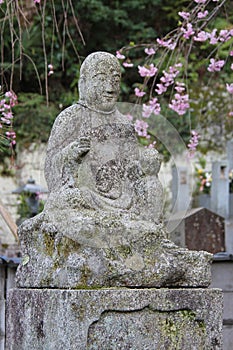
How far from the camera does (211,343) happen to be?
4883mm

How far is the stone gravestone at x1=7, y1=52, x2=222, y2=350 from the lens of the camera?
4656 mm

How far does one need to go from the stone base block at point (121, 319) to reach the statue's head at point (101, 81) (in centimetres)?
129

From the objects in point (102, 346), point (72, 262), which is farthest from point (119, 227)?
point (102, 346)

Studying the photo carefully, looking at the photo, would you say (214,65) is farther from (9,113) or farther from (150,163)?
(150,163)

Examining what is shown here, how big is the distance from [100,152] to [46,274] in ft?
2.89

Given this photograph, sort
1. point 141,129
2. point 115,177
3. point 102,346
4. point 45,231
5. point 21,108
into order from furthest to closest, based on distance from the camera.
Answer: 1. point 21,108
2. point 141,129
3. point 115,177
4. point 45,231
5. point 102,346

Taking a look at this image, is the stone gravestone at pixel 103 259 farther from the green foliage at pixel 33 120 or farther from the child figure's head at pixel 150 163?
the green foliage at pixel 33 120

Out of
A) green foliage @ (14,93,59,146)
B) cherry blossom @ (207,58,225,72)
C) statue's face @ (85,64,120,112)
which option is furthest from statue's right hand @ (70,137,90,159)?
green foliage @ (14,93,59,146)

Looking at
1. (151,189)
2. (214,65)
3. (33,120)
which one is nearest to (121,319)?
(151,189)

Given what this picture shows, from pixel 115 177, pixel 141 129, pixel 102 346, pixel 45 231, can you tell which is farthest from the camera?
pixel 141 129

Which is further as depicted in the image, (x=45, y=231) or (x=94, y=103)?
(x=94, y=103)

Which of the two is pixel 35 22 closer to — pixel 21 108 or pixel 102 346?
pixel 21 108

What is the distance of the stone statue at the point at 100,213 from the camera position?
4773mm

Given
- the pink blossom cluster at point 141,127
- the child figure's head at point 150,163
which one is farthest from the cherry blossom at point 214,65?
the child figure's head at point 150,163
